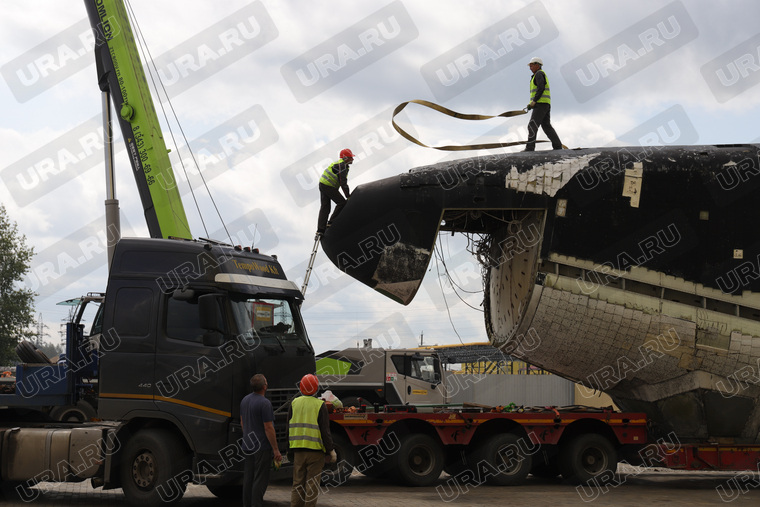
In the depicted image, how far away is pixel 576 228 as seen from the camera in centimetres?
1457

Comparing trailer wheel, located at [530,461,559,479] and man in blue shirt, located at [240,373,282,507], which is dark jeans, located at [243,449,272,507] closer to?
man in blue shirt, located at [240,373,282,507]

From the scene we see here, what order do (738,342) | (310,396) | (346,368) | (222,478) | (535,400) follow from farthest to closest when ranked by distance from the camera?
(535,400)
(346,368)
(738,342)
(222,478)
(310,396)

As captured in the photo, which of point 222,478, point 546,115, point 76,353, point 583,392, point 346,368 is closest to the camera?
point 222,478

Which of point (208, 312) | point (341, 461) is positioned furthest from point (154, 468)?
point (341, 461)

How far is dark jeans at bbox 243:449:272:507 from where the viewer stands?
10.6 m

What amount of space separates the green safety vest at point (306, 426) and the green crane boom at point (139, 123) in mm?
10869

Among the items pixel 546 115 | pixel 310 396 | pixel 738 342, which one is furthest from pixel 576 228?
pixel 310 396

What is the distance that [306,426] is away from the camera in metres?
10.1

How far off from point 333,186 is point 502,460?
6.17 m

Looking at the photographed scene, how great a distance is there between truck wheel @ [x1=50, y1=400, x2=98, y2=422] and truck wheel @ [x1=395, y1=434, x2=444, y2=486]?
563 cm

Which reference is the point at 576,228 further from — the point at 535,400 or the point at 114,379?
the point at 535,400

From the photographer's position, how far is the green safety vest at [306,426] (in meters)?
10.1

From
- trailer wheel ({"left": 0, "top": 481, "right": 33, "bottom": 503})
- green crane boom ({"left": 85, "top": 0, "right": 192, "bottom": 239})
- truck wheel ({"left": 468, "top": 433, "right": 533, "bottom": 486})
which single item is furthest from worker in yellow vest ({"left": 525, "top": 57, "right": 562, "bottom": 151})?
trailer wheel ({"left": 0, "top": 481, "right": 33, "bottom": 503})

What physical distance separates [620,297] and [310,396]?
664 cm
